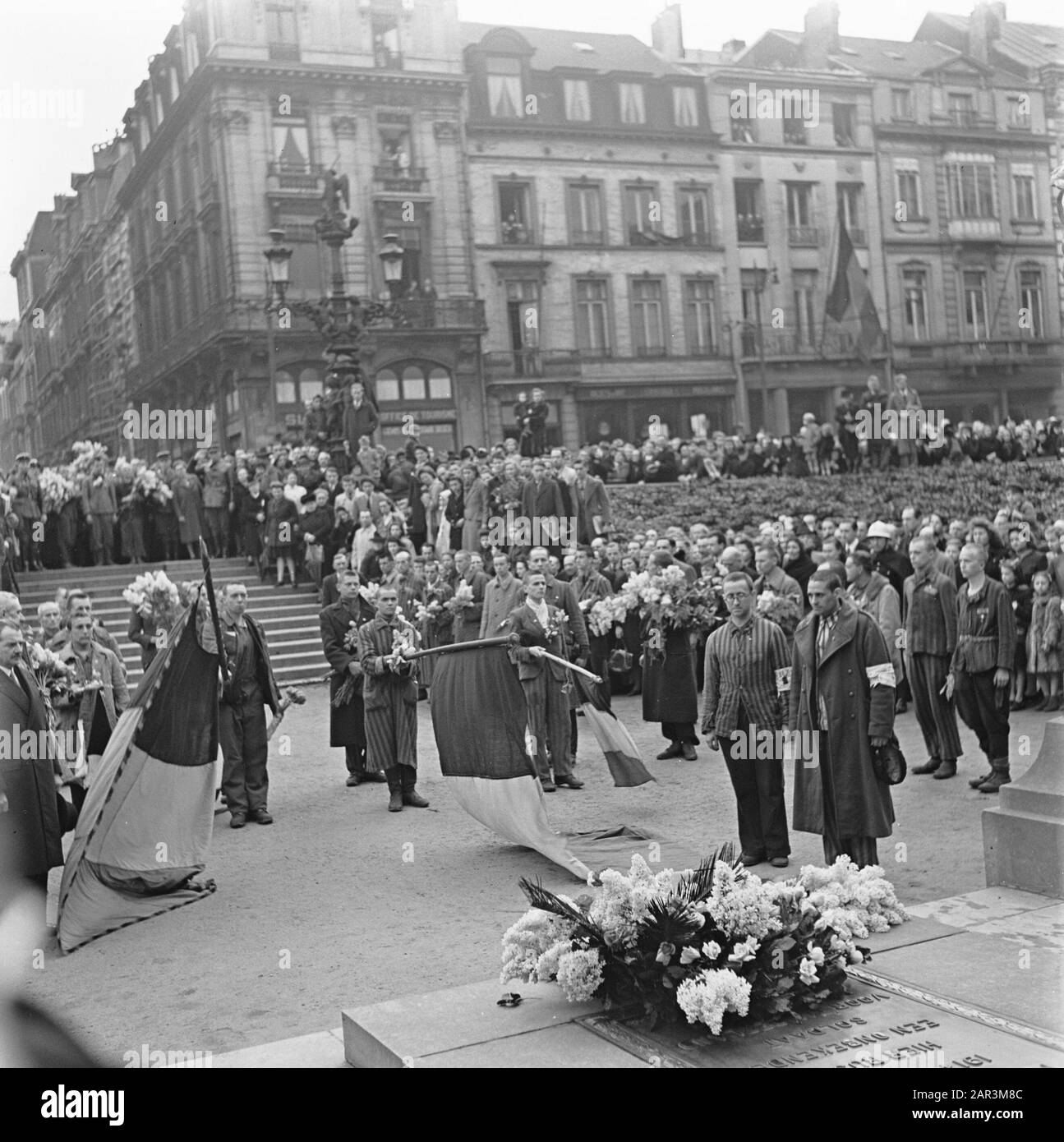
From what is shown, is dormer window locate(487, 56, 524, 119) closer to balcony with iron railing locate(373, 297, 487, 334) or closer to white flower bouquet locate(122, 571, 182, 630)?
balcony with iron railing locate(373, 297, 487, 334)

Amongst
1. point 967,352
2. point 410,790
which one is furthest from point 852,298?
point 410,790

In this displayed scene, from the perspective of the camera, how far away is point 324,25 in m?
42.3

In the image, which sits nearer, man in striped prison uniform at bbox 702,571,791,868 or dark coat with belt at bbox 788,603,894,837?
dark coat with belt at bbox 788,603,894,837

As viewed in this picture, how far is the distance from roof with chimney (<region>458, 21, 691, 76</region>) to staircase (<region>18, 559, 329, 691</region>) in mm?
29317

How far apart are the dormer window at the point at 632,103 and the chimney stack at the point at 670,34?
10.8 ft

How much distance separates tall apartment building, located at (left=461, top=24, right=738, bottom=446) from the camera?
148 feet

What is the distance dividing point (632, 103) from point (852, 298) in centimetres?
1376

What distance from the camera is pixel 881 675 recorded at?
7.85 metres

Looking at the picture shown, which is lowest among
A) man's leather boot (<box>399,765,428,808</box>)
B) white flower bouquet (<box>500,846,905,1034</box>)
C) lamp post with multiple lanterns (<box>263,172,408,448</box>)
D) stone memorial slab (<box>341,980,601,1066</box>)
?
man's leather boot (<box>399,765,428,808</box>)

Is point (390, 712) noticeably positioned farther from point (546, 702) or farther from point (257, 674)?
point (546, 702)

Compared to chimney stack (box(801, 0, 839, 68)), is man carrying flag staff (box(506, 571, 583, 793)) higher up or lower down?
lower down

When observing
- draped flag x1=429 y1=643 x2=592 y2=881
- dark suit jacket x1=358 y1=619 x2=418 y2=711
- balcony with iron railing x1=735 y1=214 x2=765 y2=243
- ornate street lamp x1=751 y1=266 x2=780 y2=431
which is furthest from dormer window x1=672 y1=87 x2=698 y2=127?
→ draped flag x1=429 y1=643 x2=592 y2=881
